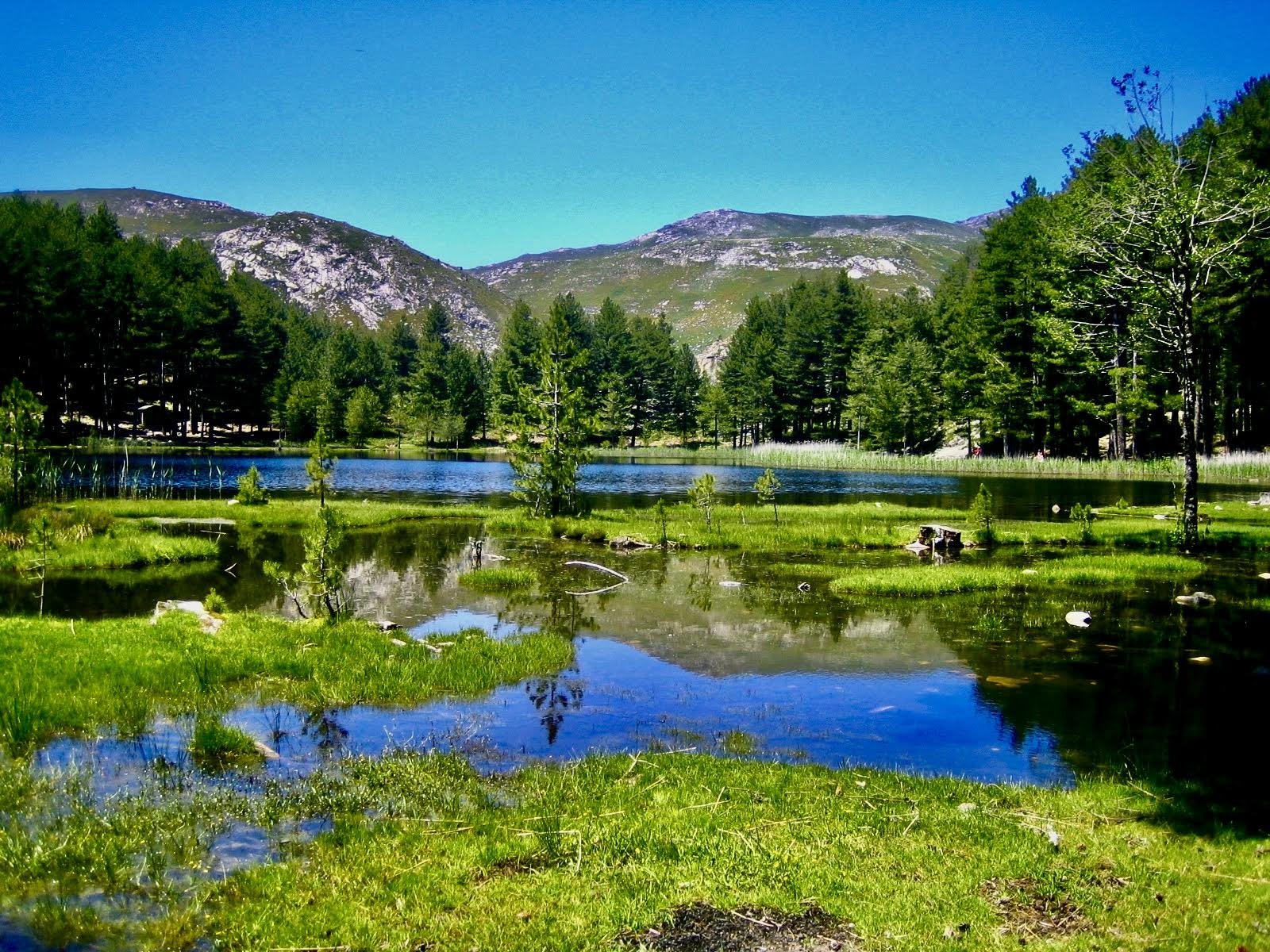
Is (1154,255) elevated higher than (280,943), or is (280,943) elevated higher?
(1154,255)

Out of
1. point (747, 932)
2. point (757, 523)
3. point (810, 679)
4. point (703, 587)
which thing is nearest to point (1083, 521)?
point (757, 523)

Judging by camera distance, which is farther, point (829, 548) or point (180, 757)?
point (829, 548)

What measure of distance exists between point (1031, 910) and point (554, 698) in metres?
8.52

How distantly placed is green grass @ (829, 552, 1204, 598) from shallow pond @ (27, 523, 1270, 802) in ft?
2.63

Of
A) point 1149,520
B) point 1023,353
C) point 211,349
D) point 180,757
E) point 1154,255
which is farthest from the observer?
point 211,349

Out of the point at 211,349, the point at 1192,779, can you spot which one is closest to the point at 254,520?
the point at 1192,779

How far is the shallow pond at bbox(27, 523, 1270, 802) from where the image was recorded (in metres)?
10.8

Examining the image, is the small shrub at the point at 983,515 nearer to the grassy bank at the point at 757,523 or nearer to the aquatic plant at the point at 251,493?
the grassy bank at the point at 757,523

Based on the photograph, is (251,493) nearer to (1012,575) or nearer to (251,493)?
(251,493)

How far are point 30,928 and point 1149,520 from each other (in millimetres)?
40127

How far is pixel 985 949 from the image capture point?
223 inches

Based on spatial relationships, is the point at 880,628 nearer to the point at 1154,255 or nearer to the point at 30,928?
the point at 30,928

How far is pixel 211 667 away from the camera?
13.0m

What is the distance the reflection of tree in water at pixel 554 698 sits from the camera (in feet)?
39.6
